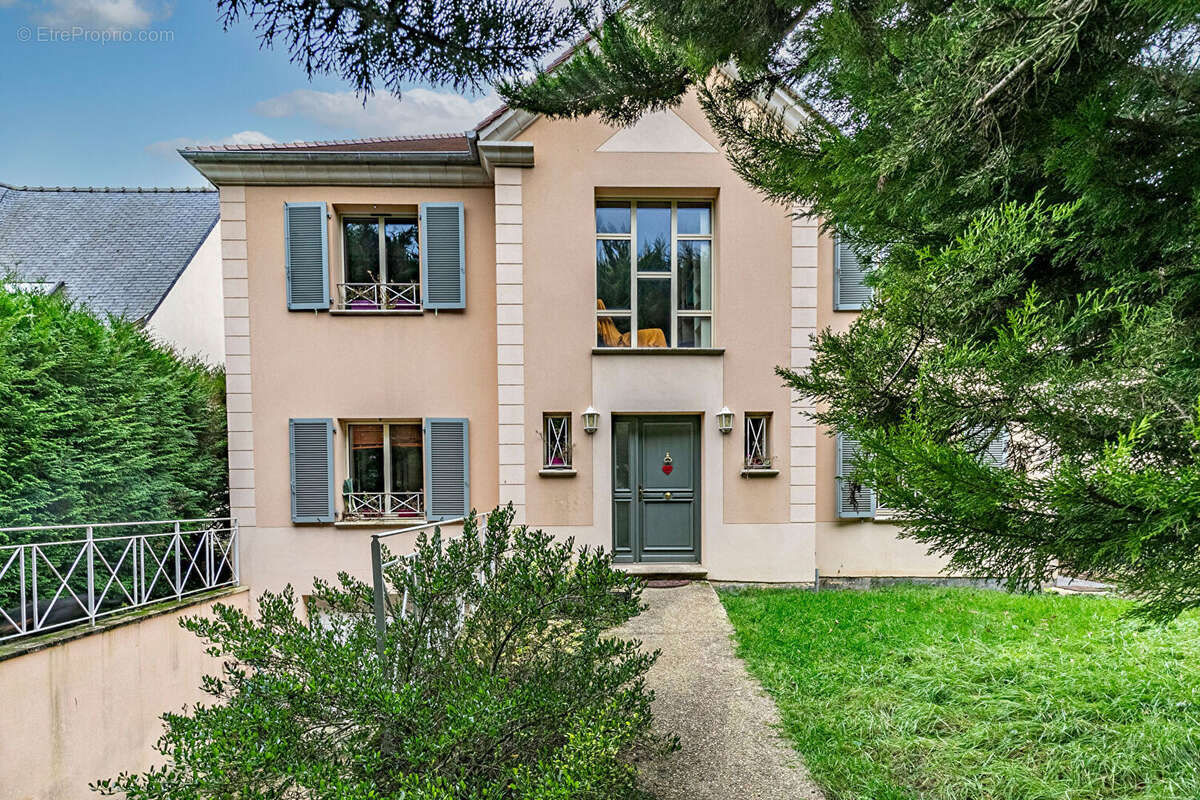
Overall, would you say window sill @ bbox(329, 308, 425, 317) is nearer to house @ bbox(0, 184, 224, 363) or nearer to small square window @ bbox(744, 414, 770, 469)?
house @ bbox(0, 184, 224, 363)

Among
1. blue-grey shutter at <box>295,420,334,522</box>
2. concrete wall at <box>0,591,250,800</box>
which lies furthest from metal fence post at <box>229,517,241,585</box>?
concrete wall at <box>0,591,250,800</box>

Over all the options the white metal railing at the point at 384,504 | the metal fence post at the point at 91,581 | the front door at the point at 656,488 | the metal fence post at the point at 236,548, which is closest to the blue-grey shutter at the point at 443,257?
the white metal railing at the point at 384,504

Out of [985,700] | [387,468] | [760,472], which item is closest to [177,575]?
[387,468]

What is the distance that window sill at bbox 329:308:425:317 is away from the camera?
6750 mm

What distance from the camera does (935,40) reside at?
1.89m

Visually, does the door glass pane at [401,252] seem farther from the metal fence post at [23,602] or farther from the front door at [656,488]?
the metal fence post at [23,602]

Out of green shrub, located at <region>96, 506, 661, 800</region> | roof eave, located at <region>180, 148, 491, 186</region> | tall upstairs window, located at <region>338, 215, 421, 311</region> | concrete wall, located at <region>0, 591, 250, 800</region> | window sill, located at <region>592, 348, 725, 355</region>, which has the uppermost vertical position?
roof eave, located at <region>180, 148, 491, 186</region>

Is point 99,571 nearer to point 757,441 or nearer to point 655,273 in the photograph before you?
point 655,273

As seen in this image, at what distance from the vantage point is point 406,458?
23.0 feet

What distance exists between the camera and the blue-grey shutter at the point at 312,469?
262 inches

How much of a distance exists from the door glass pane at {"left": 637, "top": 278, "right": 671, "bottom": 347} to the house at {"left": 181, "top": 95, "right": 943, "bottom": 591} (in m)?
0.05

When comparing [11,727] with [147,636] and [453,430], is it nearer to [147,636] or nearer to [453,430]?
[147,636]

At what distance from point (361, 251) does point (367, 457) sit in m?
2.69

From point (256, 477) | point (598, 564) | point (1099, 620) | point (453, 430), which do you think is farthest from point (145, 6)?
point (1099, 620)
